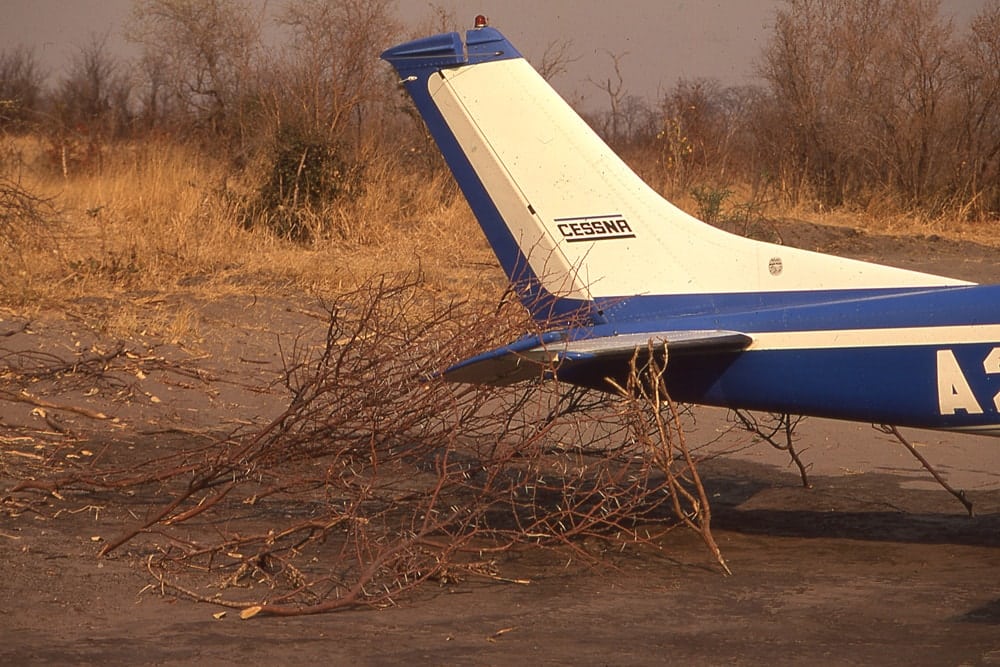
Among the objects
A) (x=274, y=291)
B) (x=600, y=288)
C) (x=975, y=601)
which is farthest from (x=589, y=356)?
(x=274, y=291)

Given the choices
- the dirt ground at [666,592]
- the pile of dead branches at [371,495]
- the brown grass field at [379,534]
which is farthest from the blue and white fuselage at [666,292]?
the dirt ground at [666,592]

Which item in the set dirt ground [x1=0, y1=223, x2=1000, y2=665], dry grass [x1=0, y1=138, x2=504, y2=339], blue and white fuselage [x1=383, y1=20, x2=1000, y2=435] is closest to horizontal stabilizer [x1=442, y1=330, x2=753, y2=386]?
blue and white fuselage [x1=383, y1=20, x2=1000, y2=435]

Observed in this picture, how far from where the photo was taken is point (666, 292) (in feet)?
22.6

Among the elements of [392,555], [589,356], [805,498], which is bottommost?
[805,498]

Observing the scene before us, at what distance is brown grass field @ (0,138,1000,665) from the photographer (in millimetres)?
5000

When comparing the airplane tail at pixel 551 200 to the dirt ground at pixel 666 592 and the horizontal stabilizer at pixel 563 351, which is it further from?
the dirt ground at pixel 666 592

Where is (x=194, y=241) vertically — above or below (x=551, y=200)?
below

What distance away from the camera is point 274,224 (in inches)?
643

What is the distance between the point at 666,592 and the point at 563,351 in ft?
3.84

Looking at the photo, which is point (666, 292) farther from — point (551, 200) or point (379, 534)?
point (379, 534)

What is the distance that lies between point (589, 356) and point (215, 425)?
4073 mm

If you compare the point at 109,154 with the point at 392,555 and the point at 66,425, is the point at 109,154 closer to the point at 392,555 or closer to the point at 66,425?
the point at 66,425

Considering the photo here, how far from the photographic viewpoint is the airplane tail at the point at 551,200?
6.92m

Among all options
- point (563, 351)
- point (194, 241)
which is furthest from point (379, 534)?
point (194, 241)
